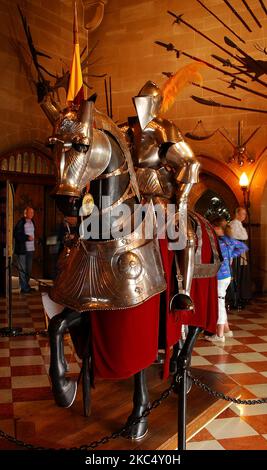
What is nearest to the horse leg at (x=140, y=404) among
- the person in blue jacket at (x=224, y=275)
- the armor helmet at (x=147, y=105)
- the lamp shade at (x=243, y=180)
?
the armor helmet at (x=147, y=105)

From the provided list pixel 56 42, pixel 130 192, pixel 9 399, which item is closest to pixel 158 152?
pixel 130 192

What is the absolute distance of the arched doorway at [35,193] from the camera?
9984 mm

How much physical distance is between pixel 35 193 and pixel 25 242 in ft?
4.77

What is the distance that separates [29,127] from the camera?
34.6 ft

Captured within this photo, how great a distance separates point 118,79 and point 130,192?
31.2 feet

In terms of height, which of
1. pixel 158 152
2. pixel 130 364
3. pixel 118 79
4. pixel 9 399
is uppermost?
pixel 118 79

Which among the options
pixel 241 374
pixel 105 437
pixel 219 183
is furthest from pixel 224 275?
pixel 219 183

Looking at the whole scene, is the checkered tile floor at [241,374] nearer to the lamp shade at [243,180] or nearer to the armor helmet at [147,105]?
the armor helmet at [147,105]

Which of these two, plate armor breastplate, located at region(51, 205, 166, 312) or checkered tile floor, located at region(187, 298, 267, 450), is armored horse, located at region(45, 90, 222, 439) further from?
checkered tile floor, located at region(187, 298, 267, 450)

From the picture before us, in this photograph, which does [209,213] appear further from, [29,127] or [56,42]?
[56,42]

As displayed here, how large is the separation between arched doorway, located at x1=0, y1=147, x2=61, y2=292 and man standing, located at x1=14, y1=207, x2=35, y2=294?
0.38 metres

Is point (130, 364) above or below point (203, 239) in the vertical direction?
below

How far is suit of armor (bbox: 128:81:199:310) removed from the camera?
3.33m
